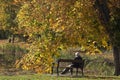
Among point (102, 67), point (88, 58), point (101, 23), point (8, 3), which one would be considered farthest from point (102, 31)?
point (8, 3)

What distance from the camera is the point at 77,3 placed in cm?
2319

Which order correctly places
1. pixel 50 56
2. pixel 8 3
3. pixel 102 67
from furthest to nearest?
pixel 8 3
pixel 102 67
pixel 50 56

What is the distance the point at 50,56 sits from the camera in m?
26.0

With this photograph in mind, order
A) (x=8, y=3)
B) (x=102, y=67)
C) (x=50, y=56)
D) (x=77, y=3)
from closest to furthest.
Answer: (x=77, y=3) → (x=50, y=56) → (x=102, y=67) → (x=8, y=3)

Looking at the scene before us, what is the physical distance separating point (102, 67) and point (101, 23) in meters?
7.46

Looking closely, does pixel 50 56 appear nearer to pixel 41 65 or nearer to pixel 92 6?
pixel 41 65

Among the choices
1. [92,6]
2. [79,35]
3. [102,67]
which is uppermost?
[92,6]

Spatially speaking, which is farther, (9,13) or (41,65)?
(9,13)

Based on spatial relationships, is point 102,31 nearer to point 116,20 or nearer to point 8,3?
point 116,20

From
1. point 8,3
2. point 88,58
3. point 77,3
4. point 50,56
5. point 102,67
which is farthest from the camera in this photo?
point 8,3

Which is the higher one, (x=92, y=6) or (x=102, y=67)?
(x=92, y=6)

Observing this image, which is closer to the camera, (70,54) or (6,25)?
(70,54)

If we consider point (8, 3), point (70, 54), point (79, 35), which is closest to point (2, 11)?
point (8, 3)

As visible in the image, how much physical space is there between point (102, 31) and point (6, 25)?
22826 millimetres
